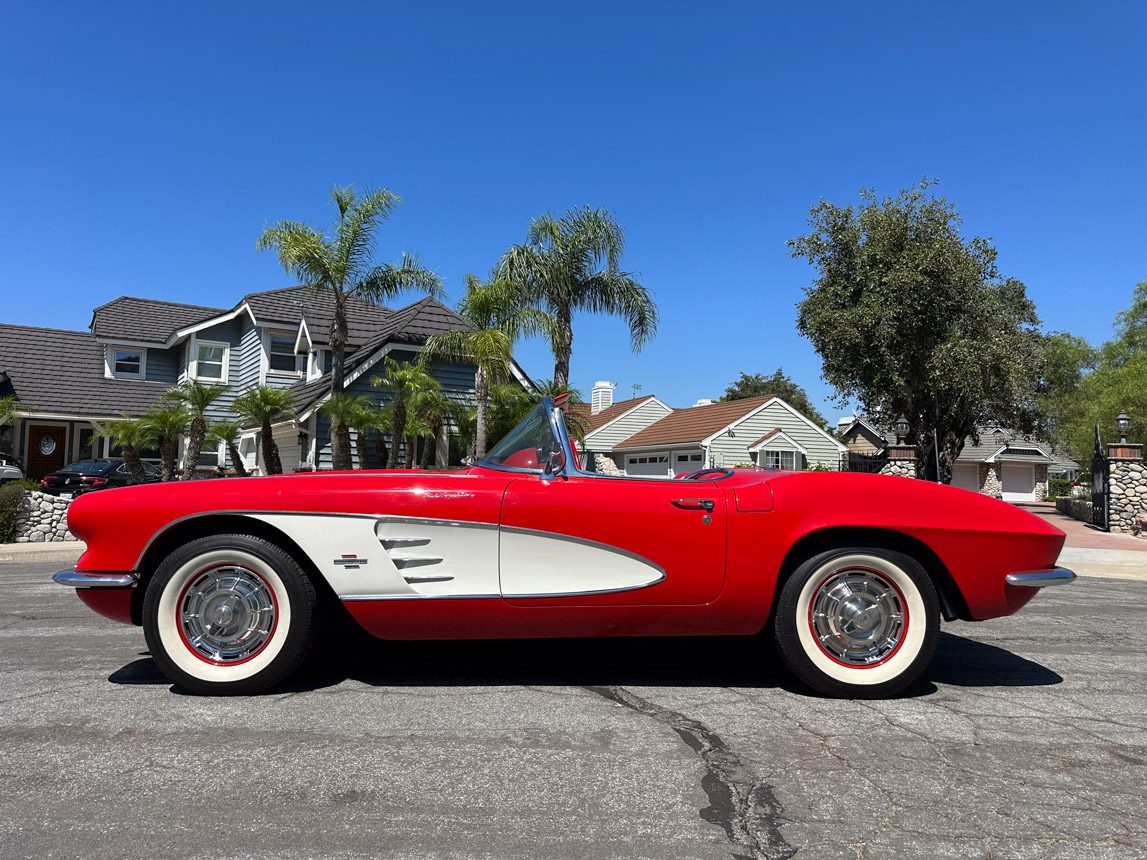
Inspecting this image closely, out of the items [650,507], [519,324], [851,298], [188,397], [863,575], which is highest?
[851,298]

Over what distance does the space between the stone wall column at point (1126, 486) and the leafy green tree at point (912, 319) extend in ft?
15.3

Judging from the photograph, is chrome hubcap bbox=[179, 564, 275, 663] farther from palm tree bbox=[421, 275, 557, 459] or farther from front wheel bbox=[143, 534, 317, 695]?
palm tree bbox=[421, 275, 557, 459]

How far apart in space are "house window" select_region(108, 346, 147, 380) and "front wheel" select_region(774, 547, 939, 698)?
26.4m

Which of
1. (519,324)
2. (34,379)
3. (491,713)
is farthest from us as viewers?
(34,379)

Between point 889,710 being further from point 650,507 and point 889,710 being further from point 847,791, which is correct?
point 650,507

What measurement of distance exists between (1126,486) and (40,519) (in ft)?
72.1

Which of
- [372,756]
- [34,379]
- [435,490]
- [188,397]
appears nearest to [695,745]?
[372,756]

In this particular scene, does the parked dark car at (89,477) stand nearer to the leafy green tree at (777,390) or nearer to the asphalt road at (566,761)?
the asphalt road at (566,761)

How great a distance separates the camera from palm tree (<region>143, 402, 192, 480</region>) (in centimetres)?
1573

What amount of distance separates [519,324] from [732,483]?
577 inches

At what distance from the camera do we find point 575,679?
403 centimetres

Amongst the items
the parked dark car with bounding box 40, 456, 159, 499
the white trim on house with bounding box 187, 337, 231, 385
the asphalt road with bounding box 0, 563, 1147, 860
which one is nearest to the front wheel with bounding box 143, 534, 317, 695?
the asphalt road with bounding box 0, 563, 1147, 860

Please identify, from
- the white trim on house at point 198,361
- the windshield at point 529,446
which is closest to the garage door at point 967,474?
the white trim on house at point 198,361

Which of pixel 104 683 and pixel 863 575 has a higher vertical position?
pixel 863 575
